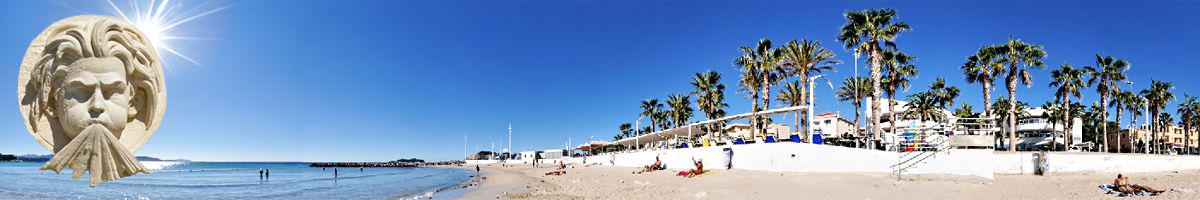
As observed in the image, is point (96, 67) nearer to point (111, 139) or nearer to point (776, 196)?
point (111, 139)

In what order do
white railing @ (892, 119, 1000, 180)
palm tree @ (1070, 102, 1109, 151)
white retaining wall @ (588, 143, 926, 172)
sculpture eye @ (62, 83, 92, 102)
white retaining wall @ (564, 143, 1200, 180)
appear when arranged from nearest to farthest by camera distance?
sculpture eye @ (62, 83, 92, 102) → white retaining wall @ (564, 143, 1200, 180) → white railing @ (892, 119, 1000, 180) → white retaining wall @ (588, 143, 926, 172) → palm tree @ (1070, 102, 1109, 151)

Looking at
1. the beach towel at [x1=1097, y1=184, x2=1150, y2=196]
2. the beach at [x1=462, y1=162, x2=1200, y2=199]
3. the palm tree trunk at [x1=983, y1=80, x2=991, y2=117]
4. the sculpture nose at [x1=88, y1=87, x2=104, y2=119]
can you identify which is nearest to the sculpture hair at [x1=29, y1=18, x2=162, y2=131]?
the sculpture nose at [x1=88, y1=87, x2=104, y2=119]

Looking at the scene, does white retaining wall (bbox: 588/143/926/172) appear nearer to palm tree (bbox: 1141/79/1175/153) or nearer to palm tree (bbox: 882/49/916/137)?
palm tree (bbox: 882/49/916/137)

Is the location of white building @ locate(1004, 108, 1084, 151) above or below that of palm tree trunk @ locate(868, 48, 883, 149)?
below

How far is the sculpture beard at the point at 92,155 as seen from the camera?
203 inches

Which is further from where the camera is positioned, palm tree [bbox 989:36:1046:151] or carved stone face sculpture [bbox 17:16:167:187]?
palm tree [bbox 989:36:1046:151]

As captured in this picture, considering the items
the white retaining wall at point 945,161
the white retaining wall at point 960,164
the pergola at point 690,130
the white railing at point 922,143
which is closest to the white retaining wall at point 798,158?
the white retaining wall at point 945,161

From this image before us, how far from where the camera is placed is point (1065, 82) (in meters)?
43.8

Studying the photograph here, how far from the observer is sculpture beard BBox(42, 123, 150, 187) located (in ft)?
16.9

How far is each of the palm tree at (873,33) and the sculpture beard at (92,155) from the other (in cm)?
3064

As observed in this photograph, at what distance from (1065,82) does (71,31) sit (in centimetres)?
5354

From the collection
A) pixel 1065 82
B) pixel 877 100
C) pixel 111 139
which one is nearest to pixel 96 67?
pixel 111 139

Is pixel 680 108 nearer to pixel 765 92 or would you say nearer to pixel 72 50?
pixel 765 92

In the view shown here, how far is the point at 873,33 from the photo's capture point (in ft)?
103
